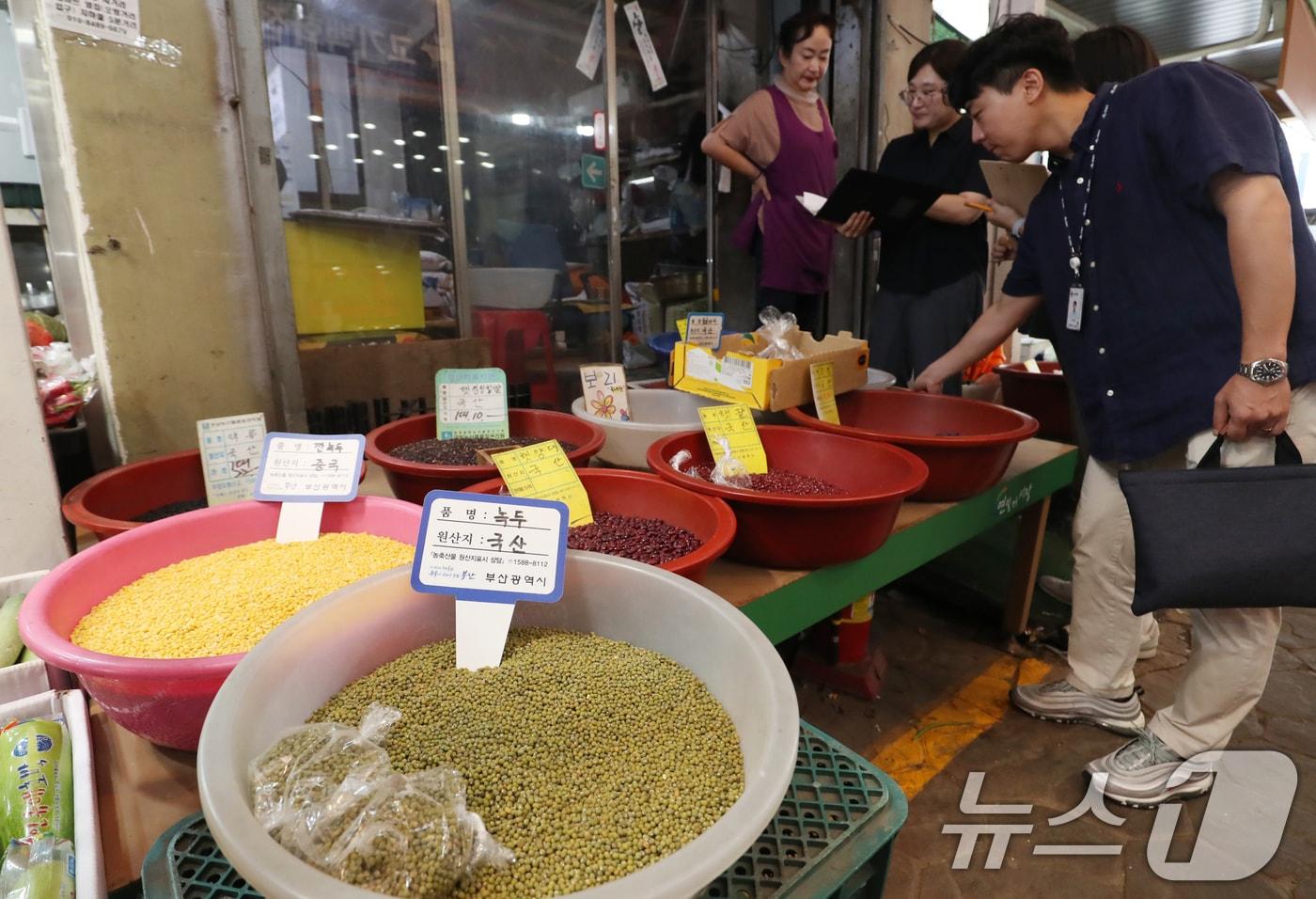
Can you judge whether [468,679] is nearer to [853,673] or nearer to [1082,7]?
[853,673]

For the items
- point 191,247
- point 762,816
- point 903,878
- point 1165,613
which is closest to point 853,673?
point 903,878

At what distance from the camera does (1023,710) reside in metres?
2.02

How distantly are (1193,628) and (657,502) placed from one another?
1347 mm

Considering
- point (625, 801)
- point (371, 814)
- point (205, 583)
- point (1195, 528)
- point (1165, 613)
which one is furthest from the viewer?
point (1165, 613)

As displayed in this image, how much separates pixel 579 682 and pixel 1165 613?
9.14ft

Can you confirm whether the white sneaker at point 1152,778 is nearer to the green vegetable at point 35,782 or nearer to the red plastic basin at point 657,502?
the red plastic basin at point 657,502

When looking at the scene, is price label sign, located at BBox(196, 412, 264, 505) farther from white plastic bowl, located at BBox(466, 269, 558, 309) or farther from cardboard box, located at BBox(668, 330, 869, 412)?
white plastic bowl, located at BBox(466, 269, 558, 309)

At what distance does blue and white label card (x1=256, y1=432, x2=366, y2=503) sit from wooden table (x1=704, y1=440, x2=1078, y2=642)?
0.60 m

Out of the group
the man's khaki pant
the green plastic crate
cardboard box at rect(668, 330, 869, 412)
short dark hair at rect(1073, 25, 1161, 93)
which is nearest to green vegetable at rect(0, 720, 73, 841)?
the green plastic crate

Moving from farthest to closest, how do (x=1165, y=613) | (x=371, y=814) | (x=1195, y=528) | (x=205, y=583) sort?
(x=1165, y=613)
(x=1195, y=528)
(x=205, y=583)
(x=371, y=814)

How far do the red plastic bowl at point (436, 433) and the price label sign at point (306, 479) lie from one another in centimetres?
13

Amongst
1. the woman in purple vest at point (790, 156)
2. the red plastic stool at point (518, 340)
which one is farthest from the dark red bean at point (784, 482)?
the red plastic stool at point (518, 340)

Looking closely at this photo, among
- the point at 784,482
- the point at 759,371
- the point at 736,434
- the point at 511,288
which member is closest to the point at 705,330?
the point at 759,371

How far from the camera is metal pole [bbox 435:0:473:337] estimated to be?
3035 millimetres
